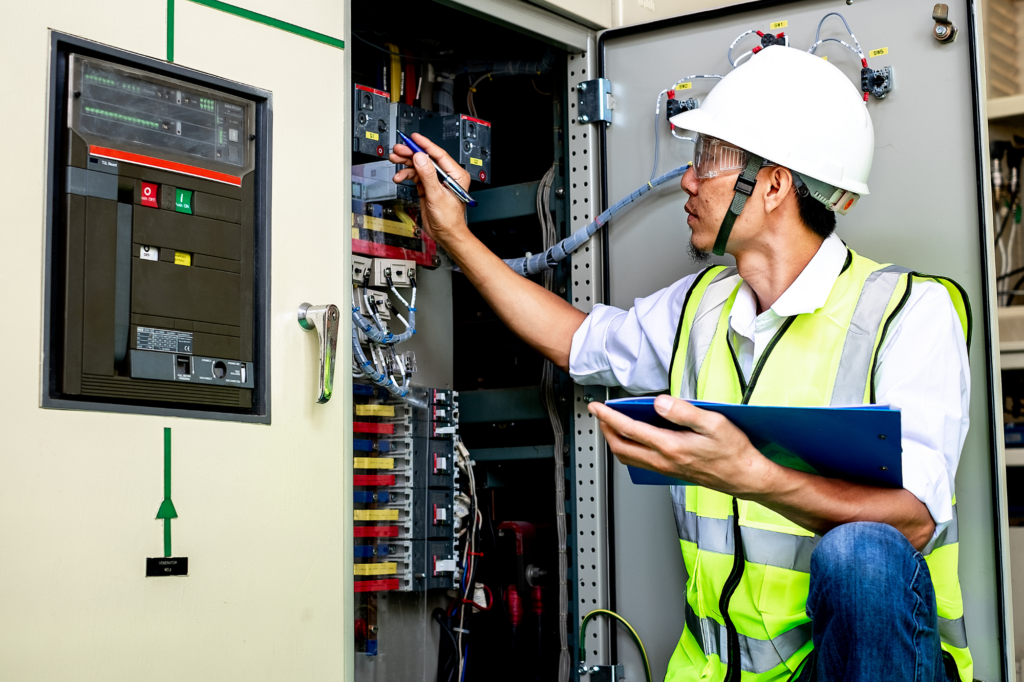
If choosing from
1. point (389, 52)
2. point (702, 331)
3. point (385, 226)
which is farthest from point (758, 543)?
point (389, 52)

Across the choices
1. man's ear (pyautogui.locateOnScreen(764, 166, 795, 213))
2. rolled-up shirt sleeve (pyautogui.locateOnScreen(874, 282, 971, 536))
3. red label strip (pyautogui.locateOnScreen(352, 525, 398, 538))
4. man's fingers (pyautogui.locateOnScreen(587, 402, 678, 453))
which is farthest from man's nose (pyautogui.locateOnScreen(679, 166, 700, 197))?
red label strip (pyautogui.locateOnScreen(352, 525, 398, 538))

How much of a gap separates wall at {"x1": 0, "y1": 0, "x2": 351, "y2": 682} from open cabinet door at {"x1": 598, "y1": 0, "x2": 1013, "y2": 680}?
760 mm

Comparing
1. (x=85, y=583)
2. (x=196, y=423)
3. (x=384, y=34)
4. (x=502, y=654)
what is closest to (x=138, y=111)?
(x=196, y=423)

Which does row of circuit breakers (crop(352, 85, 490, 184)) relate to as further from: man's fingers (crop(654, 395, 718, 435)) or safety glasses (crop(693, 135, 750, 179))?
man's fingers (crop(654, 395, 718, 435))

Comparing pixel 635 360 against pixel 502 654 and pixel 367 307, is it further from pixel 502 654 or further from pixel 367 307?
pixel 502 654

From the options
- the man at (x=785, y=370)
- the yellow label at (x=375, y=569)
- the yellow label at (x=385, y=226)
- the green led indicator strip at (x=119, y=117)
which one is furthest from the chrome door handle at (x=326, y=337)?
the yellow label at (x=375, y=569)

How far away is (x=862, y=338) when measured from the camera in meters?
1.75

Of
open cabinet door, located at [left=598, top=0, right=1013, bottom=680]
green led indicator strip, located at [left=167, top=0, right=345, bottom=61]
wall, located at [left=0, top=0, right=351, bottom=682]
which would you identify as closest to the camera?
wall, located at [left=0, top=0, right=351, bottom=682]

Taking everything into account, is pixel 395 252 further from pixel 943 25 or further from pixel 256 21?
pixel 943 25

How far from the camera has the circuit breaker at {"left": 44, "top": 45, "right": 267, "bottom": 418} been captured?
1.35 m

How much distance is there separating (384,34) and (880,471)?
61.7 inches

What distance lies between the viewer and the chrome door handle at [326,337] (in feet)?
5.19

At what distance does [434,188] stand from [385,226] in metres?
0.22

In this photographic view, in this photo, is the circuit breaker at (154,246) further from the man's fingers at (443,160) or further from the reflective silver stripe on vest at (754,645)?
the reflective silver stripe on vest at (754,645)
